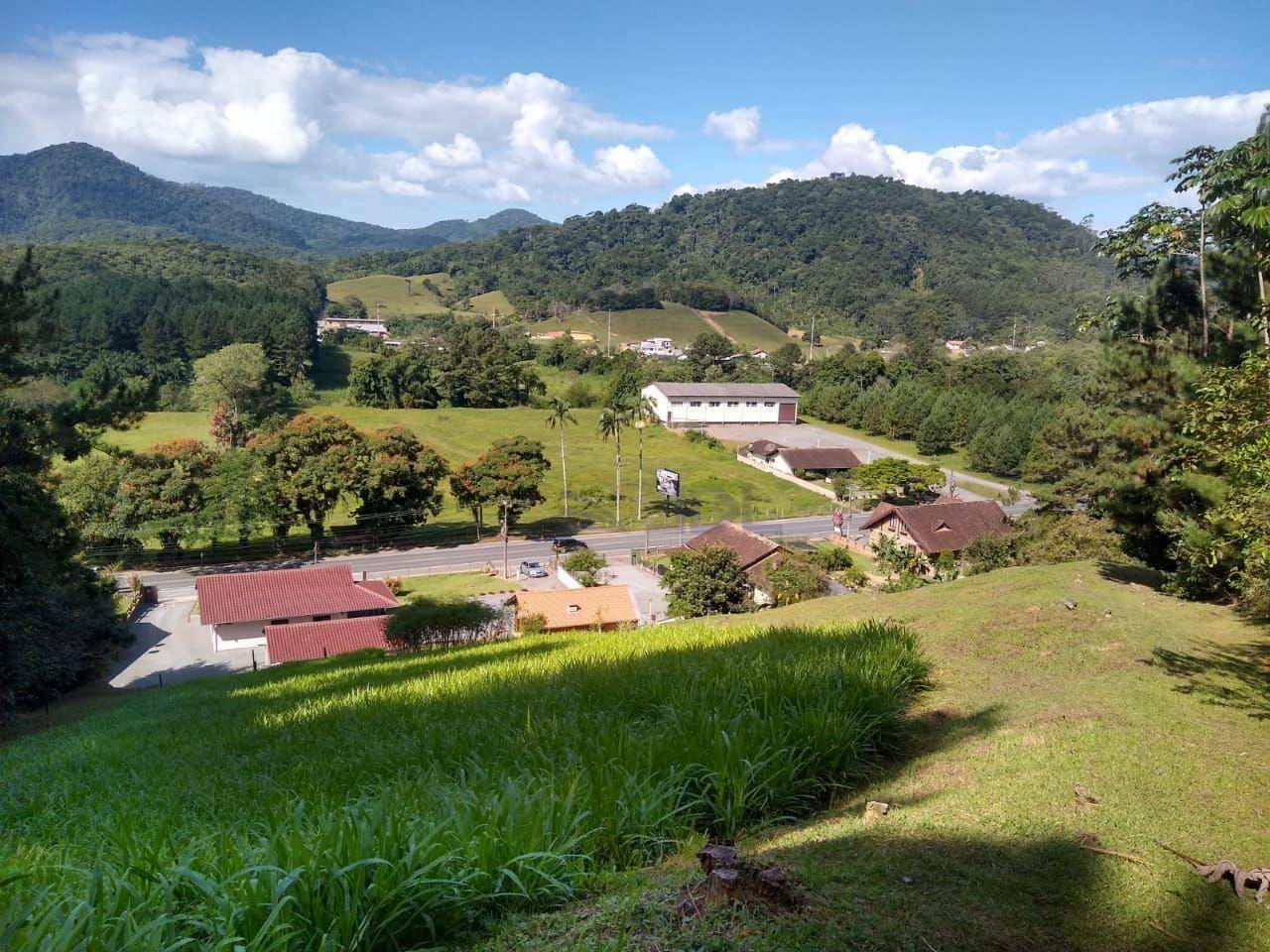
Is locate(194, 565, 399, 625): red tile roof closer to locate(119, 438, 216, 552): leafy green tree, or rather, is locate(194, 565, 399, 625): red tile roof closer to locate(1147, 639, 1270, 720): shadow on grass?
locate(119, 438, 216, 552): leafy green tree

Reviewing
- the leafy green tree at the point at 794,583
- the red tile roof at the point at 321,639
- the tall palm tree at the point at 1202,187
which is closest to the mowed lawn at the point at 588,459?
the leafy green tree at the point at 794,583

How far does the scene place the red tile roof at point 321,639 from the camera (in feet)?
71.1

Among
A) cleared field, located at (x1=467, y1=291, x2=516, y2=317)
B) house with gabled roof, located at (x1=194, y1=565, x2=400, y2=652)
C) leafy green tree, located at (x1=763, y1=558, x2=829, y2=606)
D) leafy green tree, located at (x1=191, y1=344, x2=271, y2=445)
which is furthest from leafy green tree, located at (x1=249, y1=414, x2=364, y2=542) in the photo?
cleared field, located at (x1=467, y1=291, x2=516, y2=317)

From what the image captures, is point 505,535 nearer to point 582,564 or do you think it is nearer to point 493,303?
point 582,564

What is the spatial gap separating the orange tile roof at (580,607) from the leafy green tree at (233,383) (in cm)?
4091

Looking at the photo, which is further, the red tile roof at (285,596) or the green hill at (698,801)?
the red tile roof at (285,596)

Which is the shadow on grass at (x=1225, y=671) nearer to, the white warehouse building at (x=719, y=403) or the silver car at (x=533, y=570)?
the silver car at (x=533, y=570)

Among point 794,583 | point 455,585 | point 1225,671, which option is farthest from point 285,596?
point 1225,671

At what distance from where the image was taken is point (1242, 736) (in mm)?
5863

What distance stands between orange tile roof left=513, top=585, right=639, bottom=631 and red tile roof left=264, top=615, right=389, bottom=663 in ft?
13.3

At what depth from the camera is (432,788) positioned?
4.23 meters

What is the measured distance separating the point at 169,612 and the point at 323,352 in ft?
215

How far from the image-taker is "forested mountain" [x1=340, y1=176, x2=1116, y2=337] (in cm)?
13912

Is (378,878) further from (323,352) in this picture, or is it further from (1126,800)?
(323,352)
